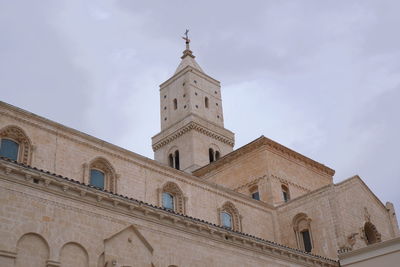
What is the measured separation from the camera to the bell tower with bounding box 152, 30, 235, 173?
42.8 metres

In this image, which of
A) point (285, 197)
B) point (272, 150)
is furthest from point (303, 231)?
point (272, 150)

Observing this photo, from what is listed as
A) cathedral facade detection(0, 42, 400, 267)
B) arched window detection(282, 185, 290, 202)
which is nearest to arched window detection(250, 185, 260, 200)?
cathedral facade detection(0, 42, 400, 267)

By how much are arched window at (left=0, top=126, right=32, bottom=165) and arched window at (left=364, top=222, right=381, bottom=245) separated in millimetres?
20213

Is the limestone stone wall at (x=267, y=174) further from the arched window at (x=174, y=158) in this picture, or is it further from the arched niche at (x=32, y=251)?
the arched niche at (x=32, y=251)

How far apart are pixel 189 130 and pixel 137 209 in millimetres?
23744

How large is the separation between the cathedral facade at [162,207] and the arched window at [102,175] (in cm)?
5

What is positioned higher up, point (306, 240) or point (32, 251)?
point (306, 240)

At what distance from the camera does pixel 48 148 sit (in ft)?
70.2

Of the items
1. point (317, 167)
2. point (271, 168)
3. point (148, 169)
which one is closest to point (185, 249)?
point (148, 169)

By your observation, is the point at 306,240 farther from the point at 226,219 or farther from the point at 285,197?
the point at 226,219

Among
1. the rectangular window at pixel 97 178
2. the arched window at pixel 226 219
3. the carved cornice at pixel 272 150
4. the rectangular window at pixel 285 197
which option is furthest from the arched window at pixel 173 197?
the rectangular window at pixel 285 197

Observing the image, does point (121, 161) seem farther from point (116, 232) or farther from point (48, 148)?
point (116, 232)

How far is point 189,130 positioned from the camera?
4306 centimetres

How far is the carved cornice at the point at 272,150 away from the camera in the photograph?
1316 inches
